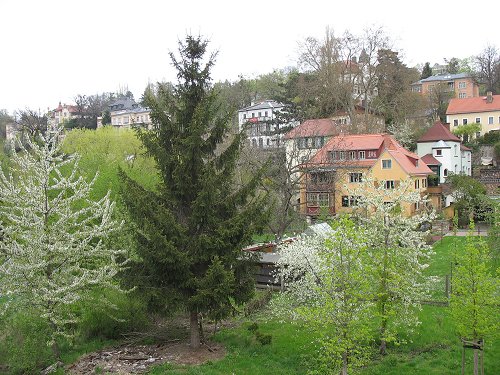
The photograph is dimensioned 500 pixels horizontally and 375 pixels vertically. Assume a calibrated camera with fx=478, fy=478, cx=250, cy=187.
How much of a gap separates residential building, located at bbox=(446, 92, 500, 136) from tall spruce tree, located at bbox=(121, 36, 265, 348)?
5607 centimetres

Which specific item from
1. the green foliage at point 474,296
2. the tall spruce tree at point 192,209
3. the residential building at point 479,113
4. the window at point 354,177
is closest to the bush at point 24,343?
the tall spruce tree at point 192,209

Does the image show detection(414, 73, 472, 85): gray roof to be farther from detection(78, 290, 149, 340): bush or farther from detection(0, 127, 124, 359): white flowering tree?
detection(0, 127, 124, 359): white flowering tree

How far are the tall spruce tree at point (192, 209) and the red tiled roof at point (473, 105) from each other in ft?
186

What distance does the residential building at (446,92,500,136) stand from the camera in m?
61.4

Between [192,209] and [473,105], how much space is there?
58.6 meters

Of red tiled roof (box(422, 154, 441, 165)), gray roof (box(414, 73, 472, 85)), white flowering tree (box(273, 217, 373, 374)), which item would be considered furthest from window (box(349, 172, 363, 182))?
gray roof (box(414, 73, 472, 85))

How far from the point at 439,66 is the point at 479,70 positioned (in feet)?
125

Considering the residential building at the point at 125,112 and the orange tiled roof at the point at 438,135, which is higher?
the residential building at the point at 125,112

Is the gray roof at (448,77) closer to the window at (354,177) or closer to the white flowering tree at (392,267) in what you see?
the window at (354,177)

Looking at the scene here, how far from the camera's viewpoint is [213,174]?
45.9 ft

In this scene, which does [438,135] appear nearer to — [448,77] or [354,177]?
[354,177]

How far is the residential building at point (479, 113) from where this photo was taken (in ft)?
202

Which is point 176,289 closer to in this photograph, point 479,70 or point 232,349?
point 232,349

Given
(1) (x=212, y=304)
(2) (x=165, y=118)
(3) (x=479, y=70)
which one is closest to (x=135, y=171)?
(2) (x=165, y=118)
